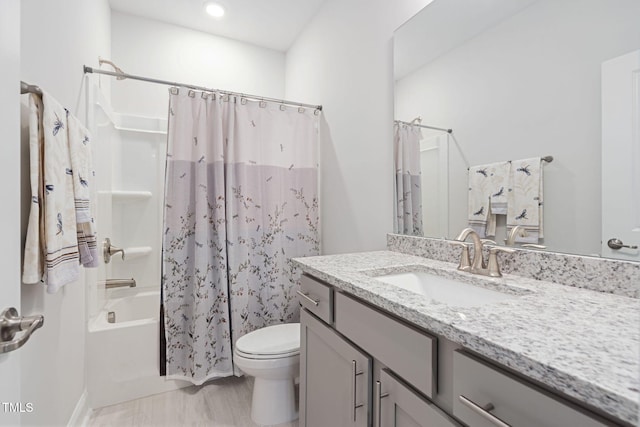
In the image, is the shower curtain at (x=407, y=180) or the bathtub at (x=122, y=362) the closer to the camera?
the shower curtain at (x=407, y=180)

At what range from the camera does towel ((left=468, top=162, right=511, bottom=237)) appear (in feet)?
3.76

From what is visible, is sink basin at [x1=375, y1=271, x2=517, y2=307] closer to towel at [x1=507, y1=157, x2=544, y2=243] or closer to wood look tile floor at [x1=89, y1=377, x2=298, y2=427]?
towel at [x1=507, y1=157, x2=544, y2=243]

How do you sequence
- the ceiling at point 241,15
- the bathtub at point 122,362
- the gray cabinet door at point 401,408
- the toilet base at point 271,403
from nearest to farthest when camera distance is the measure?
the gray cabinet door at point 401,408, the toilet base at point 271,403, the bathtub at point 122,362, the ceiling at point 241,15

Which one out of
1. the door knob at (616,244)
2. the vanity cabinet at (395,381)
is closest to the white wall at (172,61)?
the vanity cabinet at (395,381)

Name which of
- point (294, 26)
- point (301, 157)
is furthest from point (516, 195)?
point (294, 26)

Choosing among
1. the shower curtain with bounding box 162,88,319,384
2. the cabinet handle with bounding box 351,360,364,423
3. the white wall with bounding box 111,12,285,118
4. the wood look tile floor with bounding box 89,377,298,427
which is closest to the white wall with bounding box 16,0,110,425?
the wood look tile floor with bounding box 89,377,298,427

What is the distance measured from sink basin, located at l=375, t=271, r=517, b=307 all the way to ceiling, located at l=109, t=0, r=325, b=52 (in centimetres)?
213

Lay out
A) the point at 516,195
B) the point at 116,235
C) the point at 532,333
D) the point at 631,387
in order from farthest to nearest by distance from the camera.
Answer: the point at 116,235 → the point at 516,195 → the point at 532,333 → the point at 631,387

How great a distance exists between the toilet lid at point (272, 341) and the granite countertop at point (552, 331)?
2.64ft

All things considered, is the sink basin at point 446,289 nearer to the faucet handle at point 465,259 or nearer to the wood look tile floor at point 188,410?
the faucet handle at point 465,259

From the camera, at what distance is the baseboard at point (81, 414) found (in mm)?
1486

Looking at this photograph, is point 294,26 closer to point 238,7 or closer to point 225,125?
point 238,7

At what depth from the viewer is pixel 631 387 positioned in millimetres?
396

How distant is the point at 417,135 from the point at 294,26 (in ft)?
5.66
